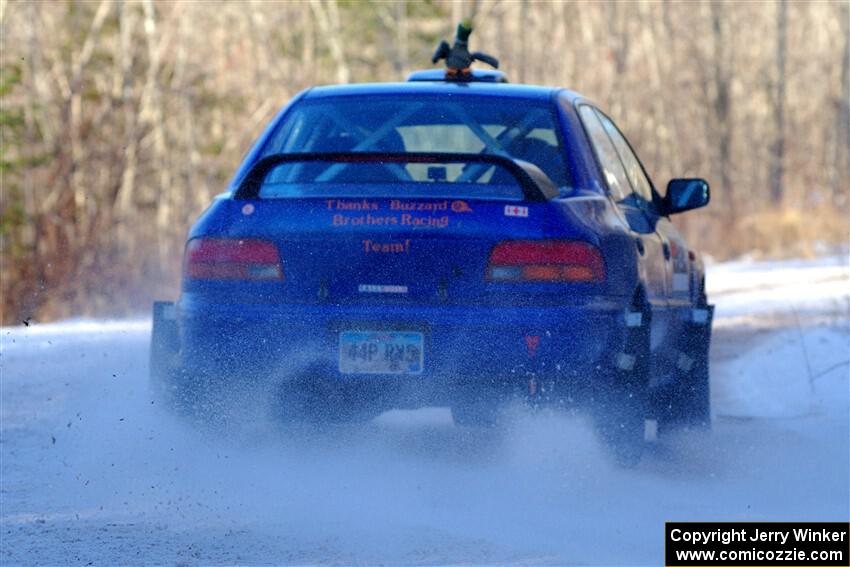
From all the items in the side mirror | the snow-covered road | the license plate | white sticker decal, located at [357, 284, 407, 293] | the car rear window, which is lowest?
the snow-covered road

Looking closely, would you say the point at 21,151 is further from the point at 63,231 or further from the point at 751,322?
the point at 751,322

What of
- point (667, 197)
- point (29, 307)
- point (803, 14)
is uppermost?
point (803, 14)

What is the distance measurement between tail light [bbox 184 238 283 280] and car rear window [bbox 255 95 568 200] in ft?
1.76

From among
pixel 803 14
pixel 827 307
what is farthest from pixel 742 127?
pixel 827 307

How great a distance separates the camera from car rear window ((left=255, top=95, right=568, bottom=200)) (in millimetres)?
6832

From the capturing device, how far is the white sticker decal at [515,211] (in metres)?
6.12

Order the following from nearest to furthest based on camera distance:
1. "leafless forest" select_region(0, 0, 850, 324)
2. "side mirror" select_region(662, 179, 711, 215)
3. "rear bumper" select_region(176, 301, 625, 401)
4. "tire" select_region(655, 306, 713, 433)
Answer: "rear bumper" select_region(176, 301, 625, 401) < "side mirror" select_region(662, 179, 711, 215) < "tire" select_region(655, 306, 713, 433) < "leafless forest" select_region(0, 0, 850, 324)

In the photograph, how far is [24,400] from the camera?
334 inches

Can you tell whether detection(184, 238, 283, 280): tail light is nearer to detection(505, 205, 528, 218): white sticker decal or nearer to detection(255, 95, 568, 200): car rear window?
detection(255, 95, 568, 200): car rear window

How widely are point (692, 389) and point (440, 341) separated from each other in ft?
8.72

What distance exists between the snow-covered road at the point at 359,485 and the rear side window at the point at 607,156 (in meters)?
1.25

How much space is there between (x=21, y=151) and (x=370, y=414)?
21473 millimetres

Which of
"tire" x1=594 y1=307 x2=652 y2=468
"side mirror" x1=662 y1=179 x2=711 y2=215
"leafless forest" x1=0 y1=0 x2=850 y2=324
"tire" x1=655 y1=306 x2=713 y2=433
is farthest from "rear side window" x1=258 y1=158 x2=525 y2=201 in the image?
"leafless forest" x1=0 y1=0 x2=850 y2=324

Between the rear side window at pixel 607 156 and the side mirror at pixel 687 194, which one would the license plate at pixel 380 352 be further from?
the side mirror at pixel 687 194
